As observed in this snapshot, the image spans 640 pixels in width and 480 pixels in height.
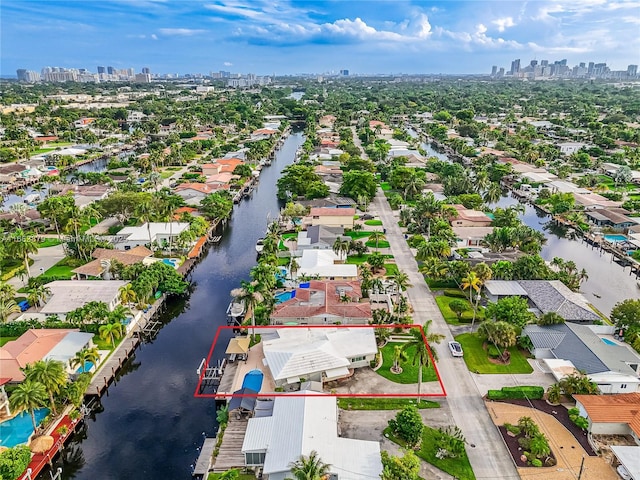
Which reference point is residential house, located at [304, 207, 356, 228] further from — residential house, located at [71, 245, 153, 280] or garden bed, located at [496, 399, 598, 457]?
garden bed, located at [496, 399, 598, 457]

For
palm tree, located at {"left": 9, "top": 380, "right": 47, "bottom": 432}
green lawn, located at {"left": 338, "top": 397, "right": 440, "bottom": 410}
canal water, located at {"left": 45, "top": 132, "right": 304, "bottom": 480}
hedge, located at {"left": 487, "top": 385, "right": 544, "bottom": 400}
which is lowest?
canal water, located at {"left": 45, "top": 132, "right": 304, "bottom": 480}

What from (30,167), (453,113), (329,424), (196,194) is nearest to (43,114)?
(30,167)

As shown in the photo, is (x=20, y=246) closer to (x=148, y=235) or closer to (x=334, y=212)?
(x=148, y=235)

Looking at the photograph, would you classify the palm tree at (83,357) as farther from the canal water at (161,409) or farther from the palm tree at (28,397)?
the palm tree at (28,397)

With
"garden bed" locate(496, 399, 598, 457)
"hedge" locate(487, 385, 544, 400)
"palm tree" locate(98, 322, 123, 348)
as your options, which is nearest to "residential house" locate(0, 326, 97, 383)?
"palm tree" locate(98, 322, 123, 348)

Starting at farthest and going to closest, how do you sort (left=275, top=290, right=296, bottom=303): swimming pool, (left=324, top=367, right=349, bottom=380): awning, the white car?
(left=275, top=290, right=296, bottom=303): swimming pool → the white car → (left=324, top=367, right=349, bottom=380): awning

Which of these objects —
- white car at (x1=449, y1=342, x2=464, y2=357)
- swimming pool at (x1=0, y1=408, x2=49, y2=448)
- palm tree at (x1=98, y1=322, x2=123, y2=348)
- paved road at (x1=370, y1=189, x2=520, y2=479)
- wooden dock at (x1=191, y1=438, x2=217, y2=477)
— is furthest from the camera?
palm tree at (x1=98, y1=322, x2=123, y2=348)

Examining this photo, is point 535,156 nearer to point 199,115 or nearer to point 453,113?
point 453,113
